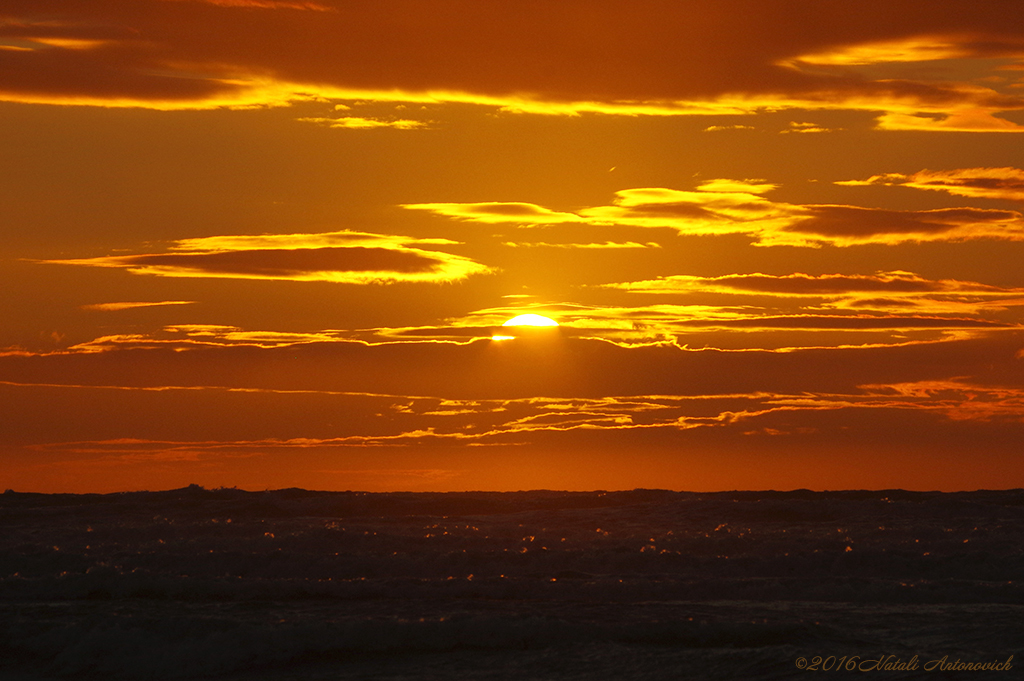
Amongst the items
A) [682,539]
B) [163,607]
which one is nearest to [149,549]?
[163,607]

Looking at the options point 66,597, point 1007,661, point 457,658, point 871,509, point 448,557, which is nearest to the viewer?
point 1007,661

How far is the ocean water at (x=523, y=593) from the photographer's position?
19.3 m

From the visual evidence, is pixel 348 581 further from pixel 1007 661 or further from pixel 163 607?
pixel 1007 661

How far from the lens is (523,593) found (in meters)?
25.0

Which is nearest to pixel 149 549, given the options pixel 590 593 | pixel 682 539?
pixel 590 593

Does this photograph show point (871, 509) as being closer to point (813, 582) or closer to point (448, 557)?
point (813, 582)

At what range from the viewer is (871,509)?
38.3 m

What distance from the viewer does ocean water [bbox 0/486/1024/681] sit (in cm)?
1933

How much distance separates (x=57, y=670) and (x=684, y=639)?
1204cm

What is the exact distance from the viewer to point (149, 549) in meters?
31.4

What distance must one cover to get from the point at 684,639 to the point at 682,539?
12557 millimetres

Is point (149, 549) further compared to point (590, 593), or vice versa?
point (149, 549)

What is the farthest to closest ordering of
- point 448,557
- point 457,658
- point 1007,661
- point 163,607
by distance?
1. point 448,557
2. point 163,607
3. point 457,658
4. point 1007,661

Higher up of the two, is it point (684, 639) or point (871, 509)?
point (871, 509)
